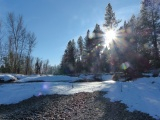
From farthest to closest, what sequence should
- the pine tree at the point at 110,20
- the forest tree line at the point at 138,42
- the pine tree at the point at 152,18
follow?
the pine tree at the point at 110,20, the pine tree at the point at 152,18, the forest tree line at the point at 138,42

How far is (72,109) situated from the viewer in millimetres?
11031

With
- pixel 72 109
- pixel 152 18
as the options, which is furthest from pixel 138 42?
pixel 72 109

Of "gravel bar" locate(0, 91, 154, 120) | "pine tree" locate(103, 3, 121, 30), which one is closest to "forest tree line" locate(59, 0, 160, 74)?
"pine tree" locate(103, 3, 121, 30)

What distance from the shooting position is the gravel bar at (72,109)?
31.3 feet

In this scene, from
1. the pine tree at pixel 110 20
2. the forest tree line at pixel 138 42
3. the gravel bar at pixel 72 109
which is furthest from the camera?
the pine tree at pixel 110 20

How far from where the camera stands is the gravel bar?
376 inches

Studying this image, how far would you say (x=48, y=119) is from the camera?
958 centimetres

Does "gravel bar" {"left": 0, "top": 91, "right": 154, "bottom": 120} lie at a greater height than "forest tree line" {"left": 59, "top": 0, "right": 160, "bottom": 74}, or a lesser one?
lesser

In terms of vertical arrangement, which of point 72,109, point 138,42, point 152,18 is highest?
point 152,18

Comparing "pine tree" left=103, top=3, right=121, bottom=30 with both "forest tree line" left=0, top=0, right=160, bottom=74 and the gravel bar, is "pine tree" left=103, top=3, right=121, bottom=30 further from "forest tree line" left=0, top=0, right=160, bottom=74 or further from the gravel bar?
the gravel bar

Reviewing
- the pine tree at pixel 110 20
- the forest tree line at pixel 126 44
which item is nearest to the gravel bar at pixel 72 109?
the forest tree line at pixel 126 44

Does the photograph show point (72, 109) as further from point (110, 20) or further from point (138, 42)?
point (110, 20)

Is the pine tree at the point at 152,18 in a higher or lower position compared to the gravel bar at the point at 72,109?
higher

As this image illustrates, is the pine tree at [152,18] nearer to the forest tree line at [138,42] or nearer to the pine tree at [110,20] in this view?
the forest tree line at [138,42]
